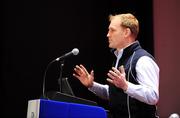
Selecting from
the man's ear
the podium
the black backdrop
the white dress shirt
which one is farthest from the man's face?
the black backdrop

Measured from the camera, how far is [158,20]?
174 inches

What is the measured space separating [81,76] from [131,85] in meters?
0.62

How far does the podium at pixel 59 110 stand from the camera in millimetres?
2137

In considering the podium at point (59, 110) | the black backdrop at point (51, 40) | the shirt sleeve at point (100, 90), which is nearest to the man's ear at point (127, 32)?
the shirt sleeve at point (100, 90)

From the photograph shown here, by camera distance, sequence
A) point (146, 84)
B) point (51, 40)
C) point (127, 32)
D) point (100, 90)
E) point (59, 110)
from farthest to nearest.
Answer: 1. point (51, 40)
2. point (100, 90)
3. point (127, 32)
4. point (146, 84)
5. point (59, 110)

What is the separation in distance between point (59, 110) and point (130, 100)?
695mm

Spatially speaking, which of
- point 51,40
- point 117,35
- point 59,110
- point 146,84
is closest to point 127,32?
point 117,35

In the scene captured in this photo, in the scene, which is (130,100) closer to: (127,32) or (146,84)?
(146,84)

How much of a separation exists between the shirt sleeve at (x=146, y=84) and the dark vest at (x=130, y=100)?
0.21ft

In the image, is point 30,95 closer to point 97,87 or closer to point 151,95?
point 97,87

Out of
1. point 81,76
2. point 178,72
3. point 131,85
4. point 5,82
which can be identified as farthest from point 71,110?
point 178,72

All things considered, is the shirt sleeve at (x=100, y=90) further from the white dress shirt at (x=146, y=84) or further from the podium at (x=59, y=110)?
the podium at (x=59, y=110)

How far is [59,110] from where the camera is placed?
216 centimetres

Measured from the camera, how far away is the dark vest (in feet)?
8.71
